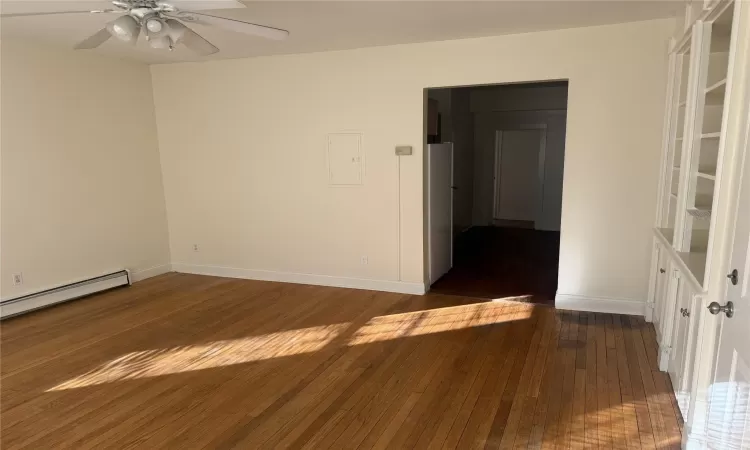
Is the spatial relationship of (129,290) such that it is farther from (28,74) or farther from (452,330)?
(452,330)

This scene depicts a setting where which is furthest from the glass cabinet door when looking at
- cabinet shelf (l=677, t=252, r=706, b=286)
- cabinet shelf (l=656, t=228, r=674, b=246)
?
cabinet shelf (l=656, t=228, r=674, b=246)

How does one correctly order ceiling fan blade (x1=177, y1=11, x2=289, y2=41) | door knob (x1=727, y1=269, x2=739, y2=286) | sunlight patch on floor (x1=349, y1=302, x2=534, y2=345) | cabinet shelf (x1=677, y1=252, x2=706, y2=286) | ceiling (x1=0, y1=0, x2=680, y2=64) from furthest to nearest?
sunlight patch on floor (x1=349, y1=302, x2=534, y2=345) → ceiling (x1=0, y1=0, x2=680, y2=64) → ceiling fan blade (x1=177, y1=11, x2=289, y2=41) → cabinet shelf (x1=677, y1=252, x2=706, y2=286) → door knob (x1=727, y1=269, x2=739, y2=286)

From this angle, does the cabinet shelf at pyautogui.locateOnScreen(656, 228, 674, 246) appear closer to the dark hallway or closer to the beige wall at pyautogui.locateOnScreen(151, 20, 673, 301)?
the beige wall at pyautogui.locateOnScreen(151, 20, 673, 301)

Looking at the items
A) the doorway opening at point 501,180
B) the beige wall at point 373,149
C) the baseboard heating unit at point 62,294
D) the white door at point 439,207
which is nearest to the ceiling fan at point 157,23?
the beige wall at point 373,149

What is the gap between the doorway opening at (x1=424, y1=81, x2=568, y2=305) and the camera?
6004mm

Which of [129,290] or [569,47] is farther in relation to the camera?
[129,290]

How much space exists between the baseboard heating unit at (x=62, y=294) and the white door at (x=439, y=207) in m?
3.73

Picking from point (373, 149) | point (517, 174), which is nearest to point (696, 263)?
point (373, 149)

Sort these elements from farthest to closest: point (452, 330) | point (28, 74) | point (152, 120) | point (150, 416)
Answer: point (152, 120)
point (28, 74)
point (452, 330)
point (150, 416)

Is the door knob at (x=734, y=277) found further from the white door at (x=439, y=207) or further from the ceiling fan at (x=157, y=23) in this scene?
the white door at (x=439, y=207)

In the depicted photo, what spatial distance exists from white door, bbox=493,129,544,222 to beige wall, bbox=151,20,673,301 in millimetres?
4668

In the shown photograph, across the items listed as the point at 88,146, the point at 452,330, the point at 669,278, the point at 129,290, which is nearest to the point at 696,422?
the point at 669,278

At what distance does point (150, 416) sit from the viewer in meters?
2.82

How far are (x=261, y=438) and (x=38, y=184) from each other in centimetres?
387
